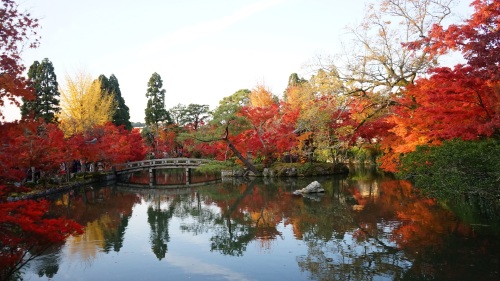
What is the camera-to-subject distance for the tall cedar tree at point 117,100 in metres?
36.2

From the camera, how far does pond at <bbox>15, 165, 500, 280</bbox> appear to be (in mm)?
7066

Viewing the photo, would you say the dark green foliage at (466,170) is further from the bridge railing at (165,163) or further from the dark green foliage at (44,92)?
the dark green foliage at (44,92)

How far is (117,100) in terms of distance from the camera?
37.1 meters

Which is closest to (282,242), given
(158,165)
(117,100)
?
(158,165)

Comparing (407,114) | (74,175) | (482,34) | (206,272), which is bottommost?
(206,272)

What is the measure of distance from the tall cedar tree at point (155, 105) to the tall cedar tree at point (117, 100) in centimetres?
231

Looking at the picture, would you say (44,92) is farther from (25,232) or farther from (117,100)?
(25,232)

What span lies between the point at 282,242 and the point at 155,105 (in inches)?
1302

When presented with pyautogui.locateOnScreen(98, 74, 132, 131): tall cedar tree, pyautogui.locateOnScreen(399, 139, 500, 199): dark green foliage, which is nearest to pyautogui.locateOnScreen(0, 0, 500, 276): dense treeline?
Result: pyautogui.locateOnScreen(399, 139, 500, 199): dark green foliage

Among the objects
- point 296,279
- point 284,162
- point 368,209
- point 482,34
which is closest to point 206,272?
point 296,279

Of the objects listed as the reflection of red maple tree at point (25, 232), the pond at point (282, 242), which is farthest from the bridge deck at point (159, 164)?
the reflection of red maple tree at point (25, 232)

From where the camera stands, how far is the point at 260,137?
86.2ft

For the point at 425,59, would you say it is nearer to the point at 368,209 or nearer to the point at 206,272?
the point at 368,209

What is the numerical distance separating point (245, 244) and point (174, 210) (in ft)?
21.1
